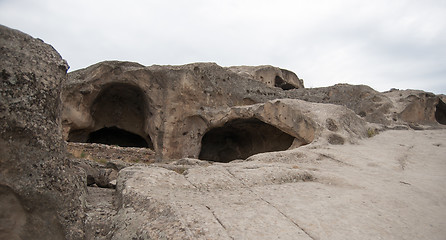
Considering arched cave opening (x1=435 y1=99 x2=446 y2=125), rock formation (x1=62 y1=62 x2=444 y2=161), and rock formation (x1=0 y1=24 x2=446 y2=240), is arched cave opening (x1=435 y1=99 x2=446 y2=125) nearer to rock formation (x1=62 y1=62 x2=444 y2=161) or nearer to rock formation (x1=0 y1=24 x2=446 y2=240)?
rock formation (x1=62 y1=62 x2=444 y2=161)

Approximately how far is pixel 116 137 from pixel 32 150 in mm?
13943

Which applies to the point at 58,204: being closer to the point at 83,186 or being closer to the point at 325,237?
the point at 83,186

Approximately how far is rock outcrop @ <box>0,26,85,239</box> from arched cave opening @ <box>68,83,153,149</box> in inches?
406

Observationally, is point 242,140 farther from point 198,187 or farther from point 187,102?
point 198,187

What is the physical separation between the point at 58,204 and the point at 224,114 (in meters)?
9.90

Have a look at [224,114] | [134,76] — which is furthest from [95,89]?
[224,114]

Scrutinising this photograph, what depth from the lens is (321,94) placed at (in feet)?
44.6

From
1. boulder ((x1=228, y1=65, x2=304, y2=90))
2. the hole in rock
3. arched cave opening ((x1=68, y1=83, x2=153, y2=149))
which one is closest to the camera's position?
arched cave opening ((x1=68, y1=83, x2=153, y2=149))

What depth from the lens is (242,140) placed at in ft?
49.5

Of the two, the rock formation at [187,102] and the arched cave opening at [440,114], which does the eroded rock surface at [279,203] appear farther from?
the arched cave opening at [440,114]

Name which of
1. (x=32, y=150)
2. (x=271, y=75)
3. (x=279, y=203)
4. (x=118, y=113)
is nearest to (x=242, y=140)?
(x=118, y=113)

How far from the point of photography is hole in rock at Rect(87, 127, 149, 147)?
15.4 metres

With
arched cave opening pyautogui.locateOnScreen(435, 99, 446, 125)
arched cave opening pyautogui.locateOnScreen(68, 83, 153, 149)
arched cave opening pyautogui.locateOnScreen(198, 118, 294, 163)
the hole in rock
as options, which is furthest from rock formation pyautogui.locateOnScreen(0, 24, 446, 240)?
arched cave opening pyautogui.locateOnScreen(435, 99, 446, 125)

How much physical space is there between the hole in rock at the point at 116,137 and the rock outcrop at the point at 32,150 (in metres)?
12.9
